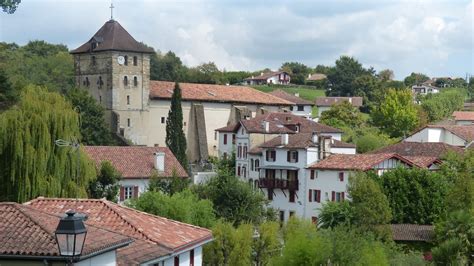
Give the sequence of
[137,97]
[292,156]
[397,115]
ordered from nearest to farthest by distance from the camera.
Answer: [292,156] < [137,97] < [397,115]

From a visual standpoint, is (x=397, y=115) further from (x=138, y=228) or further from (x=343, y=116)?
(x=138, y=228)

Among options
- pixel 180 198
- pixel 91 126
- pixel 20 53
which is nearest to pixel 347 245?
pixel 180 198

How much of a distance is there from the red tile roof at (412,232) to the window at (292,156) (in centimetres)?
1529

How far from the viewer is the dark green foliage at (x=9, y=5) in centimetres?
2144

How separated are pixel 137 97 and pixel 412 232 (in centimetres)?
4412

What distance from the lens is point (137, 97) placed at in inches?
3516

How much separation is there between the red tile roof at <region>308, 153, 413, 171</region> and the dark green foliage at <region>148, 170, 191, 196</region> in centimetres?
1153

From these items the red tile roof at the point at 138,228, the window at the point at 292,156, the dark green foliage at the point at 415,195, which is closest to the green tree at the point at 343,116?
the window at the point at 292,156

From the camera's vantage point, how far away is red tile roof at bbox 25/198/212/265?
2445cm

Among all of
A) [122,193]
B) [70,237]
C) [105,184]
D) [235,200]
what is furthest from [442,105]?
[70,237]

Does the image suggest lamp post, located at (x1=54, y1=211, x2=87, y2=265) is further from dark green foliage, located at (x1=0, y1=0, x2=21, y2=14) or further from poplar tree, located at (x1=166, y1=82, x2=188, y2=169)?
poplar tree, located at (x1=166, y1=82, x2=188, y2=169)

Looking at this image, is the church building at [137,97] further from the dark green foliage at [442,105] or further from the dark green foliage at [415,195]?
the dark green foliage at [442,105]

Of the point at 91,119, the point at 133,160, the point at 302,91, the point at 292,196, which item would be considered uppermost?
the point at 302,91

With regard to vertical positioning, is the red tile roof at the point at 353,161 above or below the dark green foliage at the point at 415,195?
above
